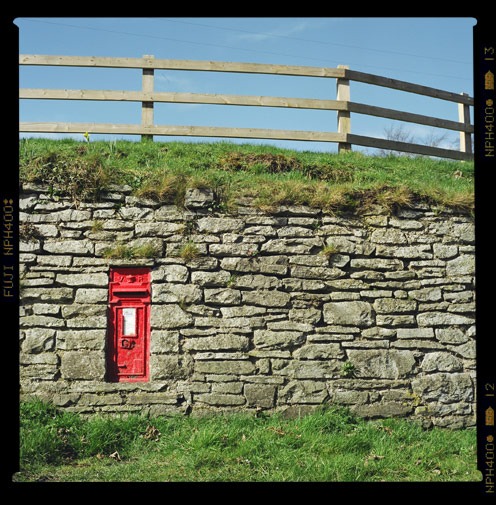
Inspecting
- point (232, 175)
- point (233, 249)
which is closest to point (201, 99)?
point (232, 175)

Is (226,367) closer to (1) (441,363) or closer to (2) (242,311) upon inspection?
(2) (242,311)

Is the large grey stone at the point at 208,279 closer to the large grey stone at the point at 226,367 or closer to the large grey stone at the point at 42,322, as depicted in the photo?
the large grey stone at the point at 226,367

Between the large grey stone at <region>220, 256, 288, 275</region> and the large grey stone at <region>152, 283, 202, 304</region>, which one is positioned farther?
the large grey stone at <region>220, 256, 288, 275</region>

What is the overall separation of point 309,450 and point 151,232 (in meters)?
3.09

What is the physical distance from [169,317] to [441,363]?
336 cm

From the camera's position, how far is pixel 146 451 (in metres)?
6.23

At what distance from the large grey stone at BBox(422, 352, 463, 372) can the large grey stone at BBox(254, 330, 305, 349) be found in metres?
1.59

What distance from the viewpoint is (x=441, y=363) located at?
7160 millimetres

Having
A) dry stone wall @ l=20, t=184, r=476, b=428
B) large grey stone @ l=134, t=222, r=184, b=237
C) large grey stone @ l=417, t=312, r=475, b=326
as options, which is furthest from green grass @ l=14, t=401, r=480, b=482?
large grey stone @ l=134, t=222, r=184, b=237

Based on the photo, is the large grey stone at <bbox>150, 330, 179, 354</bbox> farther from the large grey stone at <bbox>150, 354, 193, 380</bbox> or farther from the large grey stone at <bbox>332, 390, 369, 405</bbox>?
the large grey stone at <bbox>332, 390, 369, 405</bbox>

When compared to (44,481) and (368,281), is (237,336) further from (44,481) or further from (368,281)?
(44,481)

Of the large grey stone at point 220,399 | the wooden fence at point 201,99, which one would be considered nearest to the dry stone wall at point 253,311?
the large grey stone at point 220,399

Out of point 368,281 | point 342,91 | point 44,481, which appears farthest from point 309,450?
point 342,91

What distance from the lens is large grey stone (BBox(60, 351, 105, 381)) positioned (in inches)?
264
